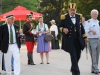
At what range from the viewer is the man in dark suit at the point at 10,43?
9766mm

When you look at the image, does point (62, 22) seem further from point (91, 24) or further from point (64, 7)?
point (64, 7)

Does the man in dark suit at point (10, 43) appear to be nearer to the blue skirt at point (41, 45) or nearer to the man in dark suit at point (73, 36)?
the man in dark suit at point (73, 36)

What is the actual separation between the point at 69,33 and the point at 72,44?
29 cm

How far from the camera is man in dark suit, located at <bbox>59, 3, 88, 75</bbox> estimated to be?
8867 mm

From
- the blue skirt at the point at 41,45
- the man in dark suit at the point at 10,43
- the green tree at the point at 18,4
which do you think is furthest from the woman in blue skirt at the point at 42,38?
the green tree at the point at 18,4

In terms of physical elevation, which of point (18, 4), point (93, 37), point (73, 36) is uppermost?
point (18, 4)

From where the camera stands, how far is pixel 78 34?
8.95 m

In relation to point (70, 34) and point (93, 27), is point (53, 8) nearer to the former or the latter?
point (93, 27)

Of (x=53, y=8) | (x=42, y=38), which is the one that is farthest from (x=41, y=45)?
(x=53, y=8)

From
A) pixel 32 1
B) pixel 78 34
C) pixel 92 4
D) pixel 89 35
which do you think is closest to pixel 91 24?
pixel 89 35

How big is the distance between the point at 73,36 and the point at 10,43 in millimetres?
1983

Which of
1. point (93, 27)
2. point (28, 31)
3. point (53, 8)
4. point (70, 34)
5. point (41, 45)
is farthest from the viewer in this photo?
point (53, 8)

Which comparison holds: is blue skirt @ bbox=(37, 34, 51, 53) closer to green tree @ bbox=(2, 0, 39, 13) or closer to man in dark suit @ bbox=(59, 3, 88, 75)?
man in dark suit @ bbox=(59, 3, 88, 75)

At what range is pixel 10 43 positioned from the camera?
32.3 ft
